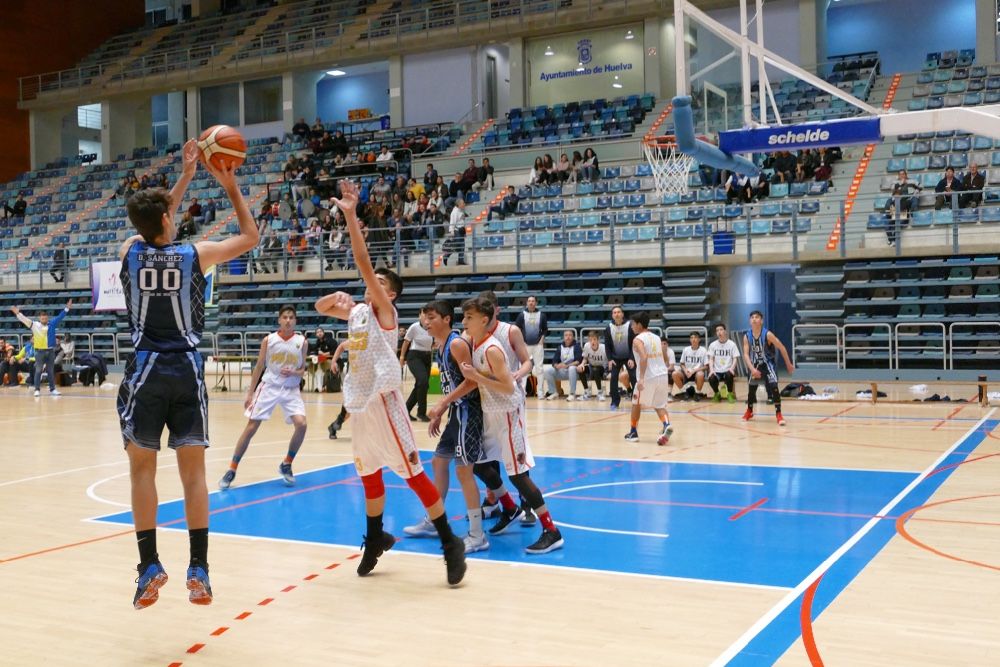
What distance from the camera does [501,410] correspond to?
6.11 metres

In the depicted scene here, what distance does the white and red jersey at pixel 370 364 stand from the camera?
5352 mm

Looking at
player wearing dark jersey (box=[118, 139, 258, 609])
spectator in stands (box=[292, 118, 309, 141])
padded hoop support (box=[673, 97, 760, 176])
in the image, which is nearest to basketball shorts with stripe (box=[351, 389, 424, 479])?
player wearing dark jersey (box=[118, 139, 258, 609])

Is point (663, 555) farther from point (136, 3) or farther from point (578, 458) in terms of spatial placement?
point (136, 3)

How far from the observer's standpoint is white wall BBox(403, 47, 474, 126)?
98.5 feet

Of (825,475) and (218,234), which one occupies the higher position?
(218,234)

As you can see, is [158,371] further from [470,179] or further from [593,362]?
[470,179]

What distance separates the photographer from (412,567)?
5.68 meters

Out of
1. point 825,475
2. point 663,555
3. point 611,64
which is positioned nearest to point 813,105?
point 825,475

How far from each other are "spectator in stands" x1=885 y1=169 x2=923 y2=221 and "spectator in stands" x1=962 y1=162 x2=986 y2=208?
0.83 m

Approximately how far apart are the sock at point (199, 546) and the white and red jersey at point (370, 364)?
121cm

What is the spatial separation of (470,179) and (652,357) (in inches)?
550

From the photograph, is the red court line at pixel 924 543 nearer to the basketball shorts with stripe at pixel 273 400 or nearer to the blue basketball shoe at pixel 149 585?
the blue basketball shoe at pixel 149 585

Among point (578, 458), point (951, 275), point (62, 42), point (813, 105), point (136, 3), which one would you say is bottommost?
point (578, 458)

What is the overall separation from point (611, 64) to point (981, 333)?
15.0 m
